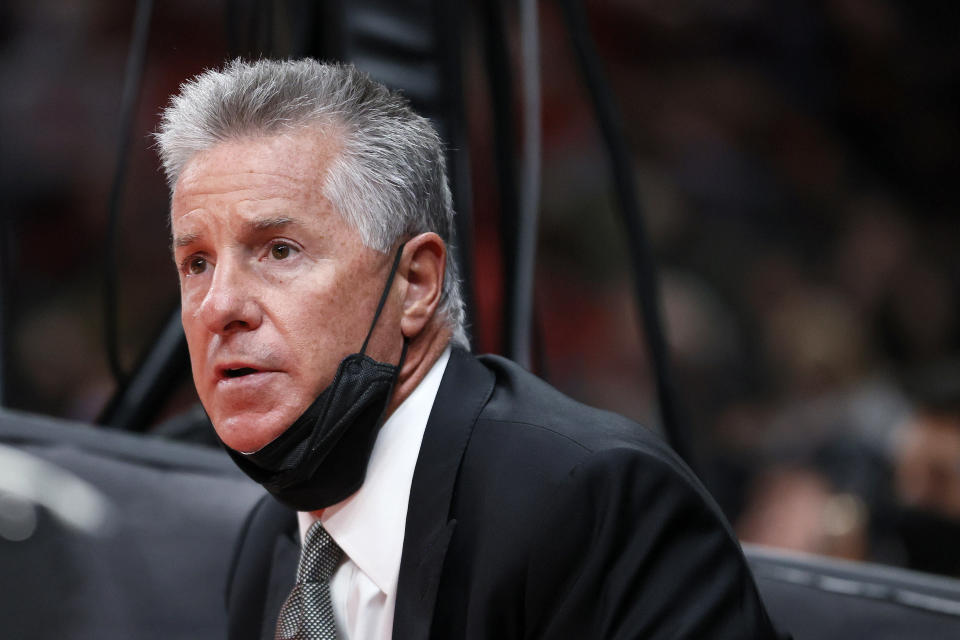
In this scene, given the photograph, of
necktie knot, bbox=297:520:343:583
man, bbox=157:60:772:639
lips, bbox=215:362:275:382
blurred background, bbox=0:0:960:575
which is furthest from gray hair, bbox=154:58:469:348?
blurred background, bbox=0:0:960:575

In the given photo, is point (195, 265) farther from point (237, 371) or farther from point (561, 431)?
point (561, 431)

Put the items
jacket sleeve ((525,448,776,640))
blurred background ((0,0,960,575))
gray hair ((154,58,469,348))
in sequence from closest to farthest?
jacket sleeve ((525,448,776,640)) → gray hair ((154,58,469,348)) → blurred background ((0,0,960,575))

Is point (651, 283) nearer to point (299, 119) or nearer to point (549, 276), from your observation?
point (299, 119)

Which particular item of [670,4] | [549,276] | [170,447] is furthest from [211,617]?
[670,4]

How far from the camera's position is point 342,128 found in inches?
36.7

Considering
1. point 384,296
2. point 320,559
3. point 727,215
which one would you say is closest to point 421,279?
point 384,296

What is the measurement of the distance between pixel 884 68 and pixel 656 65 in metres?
0.60

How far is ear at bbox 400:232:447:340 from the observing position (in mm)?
969

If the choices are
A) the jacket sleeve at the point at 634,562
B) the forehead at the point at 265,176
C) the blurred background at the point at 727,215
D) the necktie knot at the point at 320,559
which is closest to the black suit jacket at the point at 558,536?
the jacket sleeve at the point at 634,562

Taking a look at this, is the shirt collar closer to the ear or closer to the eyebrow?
the ear

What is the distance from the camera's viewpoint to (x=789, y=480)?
2289 millimetres

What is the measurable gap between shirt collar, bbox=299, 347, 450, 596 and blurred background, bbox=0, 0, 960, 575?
57.2 inches

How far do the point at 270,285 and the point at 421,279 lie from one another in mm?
148

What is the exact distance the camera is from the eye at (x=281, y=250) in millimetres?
907
